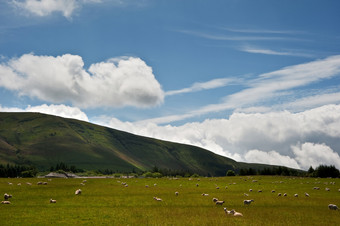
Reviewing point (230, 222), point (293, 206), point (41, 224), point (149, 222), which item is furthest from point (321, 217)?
point (41, 224)

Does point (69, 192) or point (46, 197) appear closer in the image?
point (46, 197)

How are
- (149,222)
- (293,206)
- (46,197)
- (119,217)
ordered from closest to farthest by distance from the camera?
(149,222) → (119,217) → (293,206) → (46,197)

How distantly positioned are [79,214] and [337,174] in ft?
333

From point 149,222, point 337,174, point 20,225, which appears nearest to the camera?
point 20,225

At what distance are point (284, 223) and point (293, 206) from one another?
12.3 m

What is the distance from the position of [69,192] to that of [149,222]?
85.0 ft

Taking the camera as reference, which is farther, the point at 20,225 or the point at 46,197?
the point at 46,197

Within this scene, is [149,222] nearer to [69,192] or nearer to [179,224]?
[179,224]

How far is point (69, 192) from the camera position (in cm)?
4584

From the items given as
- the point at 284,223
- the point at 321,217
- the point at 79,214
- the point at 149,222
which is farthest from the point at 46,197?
the point at 321,217

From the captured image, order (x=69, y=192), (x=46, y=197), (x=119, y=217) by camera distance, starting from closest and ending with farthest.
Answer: (x=119, y=217), (x=46, y=197), (x=69, y=192)

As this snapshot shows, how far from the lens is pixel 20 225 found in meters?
23.0

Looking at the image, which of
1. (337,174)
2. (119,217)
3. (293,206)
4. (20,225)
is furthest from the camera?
(337,174)

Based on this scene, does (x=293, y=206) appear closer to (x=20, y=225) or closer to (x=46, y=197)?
(x=20, y=225)
